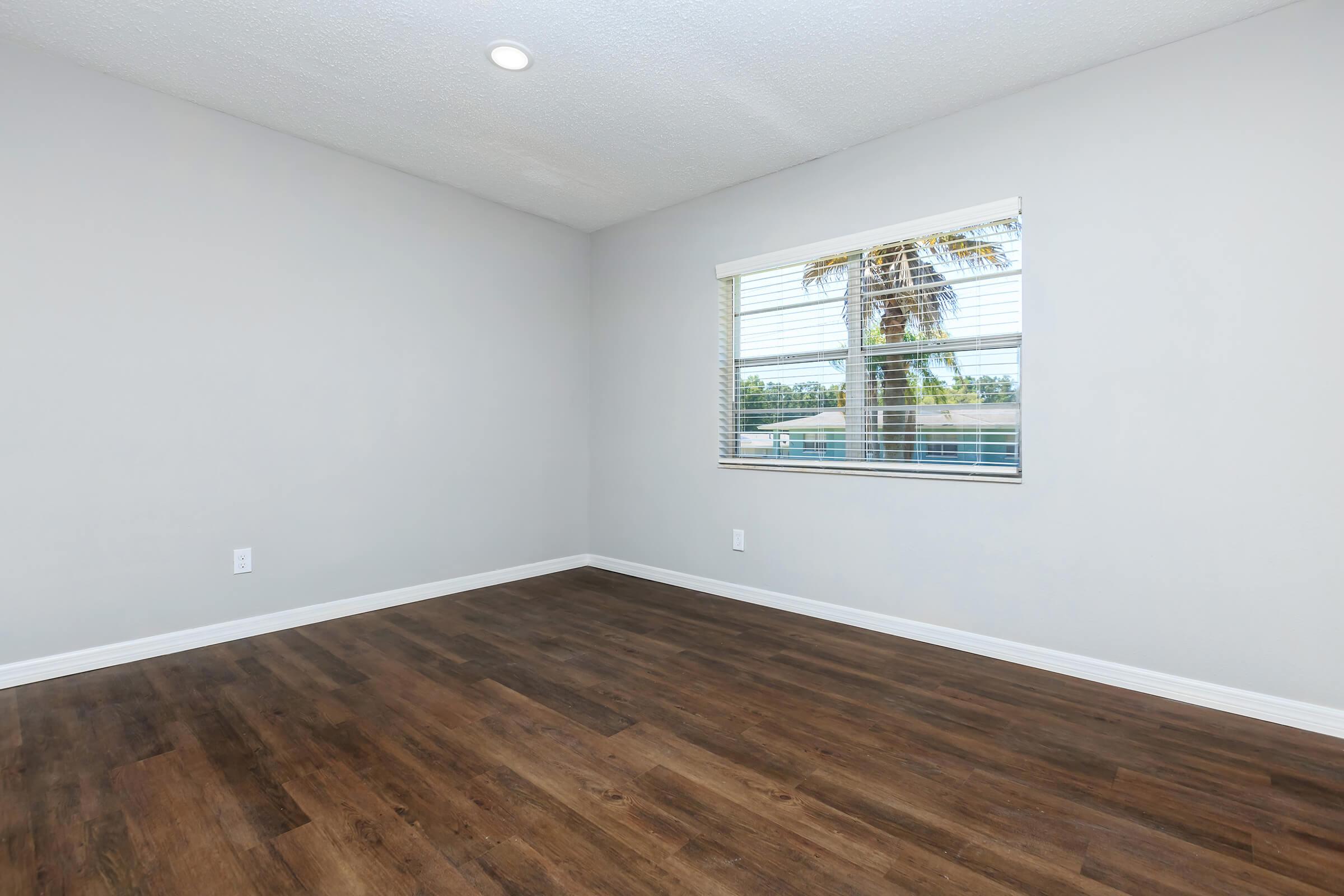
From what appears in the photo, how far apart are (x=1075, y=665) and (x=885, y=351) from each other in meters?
1.65

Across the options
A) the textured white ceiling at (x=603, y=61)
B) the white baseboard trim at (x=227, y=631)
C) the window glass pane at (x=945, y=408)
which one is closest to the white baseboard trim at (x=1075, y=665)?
the window glass pane at (x=945, y=408)

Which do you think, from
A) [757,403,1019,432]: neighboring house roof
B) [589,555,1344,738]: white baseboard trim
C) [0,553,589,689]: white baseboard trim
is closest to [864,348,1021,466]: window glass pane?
[757,403,1019,432]: neighboring house roof

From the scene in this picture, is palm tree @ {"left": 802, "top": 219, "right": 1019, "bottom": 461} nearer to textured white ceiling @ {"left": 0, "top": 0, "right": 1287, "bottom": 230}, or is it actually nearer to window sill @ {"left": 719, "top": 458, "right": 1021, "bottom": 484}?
window sill @ {"left": 719, "top": 458, "right": 1021, "bottom": 484}

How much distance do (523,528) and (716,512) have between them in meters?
1.36

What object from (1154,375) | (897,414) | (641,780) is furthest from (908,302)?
(641,780)

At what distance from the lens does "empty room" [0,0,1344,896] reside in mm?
1709

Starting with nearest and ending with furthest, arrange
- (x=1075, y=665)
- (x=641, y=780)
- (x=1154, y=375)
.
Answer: (x=641, y=780)
(x=1154, y=375)
(x=1075, y=665)

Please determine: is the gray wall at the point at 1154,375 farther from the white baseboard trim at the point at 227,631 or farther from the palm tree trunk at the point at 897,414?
the white baseboard trim at the point at 227,631

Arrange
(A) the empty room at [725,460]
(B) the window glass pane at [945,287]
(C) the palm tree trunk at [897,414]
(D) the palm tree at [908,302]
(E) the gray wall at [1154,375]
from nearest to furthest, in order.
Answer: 1. (A) the empty room at [725,460]
2. (E) the gray wall at [1154,375]
3. (B) the window glass pane at [945,287]
4. (D) the palm tree at [908,302]
5. (C) the palm tree trunk at [897,414]

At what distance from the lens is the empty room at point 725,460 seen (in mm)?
1709

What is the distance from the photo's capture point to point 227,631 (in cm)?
309

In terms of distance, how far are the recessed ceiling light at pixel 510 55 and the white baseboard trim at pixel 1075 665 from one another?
2900 mm

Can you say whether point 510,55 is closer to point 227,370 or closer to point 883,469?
point 227,370

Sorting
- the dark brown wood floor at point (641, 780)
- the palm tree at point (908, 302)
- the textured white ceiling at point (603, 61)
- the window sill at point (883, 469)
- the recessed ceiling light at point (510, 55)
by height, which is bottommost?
the dark brown wood floor at point (641, 780)
